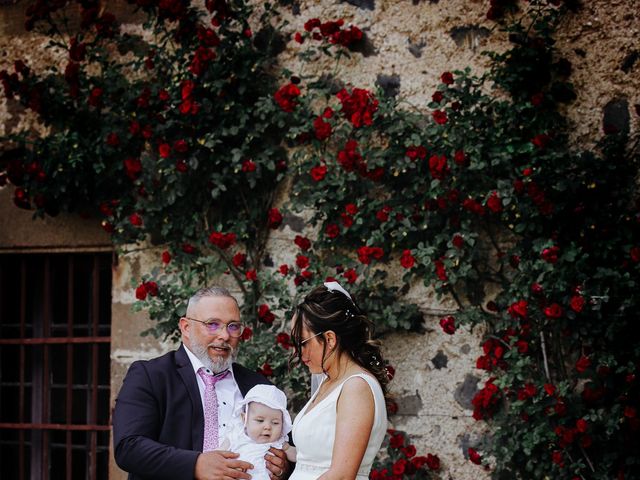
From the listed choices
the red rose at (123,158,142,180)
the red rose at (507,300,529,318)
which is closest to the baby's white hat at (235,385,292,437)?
the red rose at (507,300,529,318)

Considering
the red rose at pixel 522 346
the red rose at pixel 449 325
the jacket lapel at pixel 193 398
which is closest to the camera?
the jacket lapel at pixel 193 398

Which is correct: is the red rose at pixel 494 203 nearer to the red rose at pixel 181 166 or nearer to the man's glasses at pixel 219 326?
the man's glasses at pixel 219 326

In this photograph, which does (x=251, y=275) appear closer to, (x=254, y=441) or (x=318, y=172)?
(x=318, y=172)

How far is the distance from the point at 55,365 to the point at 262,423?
8.96 ft

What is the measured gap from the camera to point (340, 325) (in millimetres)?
3295

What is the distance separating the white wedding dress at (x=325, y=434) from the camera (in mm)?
3137

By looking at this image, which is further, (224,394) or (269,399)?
(224,394)

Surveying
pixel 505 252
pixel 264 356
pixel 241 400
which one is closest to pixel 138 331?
pixel 264 356

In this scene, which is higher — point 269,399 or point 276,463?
point 269,399

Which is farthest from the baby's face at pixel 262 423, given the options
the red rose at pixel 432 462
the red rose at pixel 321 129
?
the red rose at pixel 321 129

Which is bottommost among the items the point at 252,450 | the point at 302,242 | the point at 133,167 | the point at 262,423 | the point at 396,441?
the point at 396,441

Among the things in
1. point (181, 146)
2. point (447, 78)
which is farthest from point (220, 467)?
point (447, 78)

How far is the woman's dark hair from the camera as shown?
3.27 m

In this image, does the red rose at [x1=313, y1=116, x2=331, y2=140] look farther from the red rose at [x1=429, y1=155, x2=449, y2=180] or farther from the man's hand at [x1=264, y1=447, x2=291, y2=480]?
the man's hand at [x1=264, y1=447, x2=291, y2=480]
